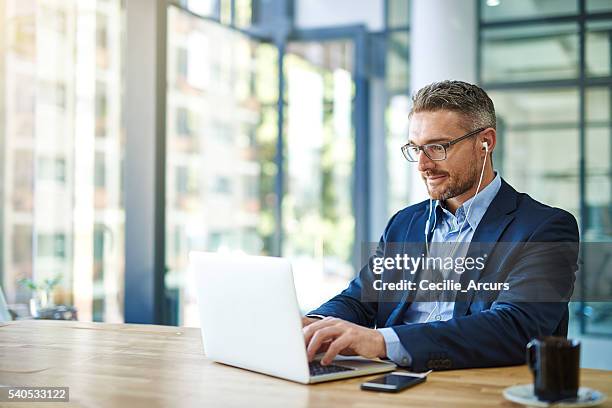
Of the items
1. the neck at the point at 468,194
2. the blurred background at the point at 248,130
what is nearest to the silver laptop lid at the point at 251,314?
the neck at the point at 468,194

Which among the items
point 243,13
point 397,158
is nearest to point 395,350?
point 397,158

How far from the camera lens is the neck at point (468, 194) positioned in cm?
240

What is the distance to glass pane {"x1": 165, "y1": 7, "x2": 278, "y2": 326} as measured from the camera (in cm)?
754

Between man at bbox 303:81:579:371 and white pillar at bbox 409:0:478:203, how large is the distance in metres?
3.79

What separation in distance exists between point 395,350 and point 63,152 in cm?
445

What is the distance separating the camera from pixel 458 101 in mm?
2322

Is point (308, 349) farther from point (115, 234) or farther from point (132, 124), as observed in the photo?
point (115, 234)

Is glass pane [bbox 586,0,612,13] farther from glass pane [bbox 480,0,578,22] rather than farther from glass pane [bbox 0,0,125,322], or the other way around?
glass pane [bbox 0,0,125,322]

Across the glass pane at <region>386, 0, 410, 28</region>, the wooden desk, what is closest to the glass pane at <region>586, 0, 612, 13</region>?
the glass pane at <region>386, 0, 410, 28</region>

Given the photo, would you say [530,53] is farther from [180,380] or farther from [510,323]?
[180,380]

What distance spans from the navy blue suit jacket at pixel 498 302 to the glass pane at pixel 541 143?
13.8 feet

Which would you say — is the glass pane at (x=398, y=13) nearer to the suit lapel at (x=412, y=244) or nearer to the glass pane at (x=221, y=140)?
the glass pane at (x=221, y=140)

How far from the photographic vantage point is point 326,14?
25.9 feet

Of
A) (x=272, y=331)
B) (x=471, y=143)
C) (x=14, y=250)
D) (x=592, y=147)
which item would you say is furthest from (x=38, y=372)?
(x=592, y=147)
